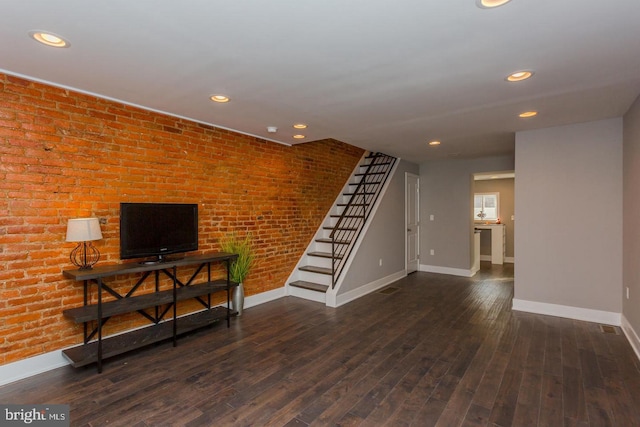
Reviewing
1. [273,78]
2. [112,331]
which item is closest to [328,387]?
[112,331]

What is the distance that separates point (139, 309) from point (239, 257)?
139 cm

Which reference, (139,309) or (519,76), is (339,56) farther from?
(139,309)

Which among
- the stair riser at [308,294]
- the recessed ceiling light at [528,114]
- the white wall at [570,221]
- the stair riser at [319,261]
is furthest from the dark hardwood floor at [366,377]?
the recessed ceiling light at [528,114]

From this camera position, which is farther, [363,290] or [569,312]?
[363,290]

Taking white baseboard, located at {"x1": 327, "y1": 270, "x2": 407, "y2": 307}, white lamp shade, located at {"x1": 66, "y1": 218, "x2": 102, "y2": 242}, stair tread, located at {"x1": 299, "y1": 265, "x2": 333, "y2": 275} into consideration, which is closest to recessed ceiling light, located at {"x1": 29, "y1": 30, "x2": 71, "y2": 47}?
white lamp shade, located at {"x1": 66, "y1": 218, "x2": 102, "y2": 242}

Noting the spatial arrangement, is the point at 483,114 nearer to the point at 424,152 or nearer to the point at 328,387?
the point at 424,152

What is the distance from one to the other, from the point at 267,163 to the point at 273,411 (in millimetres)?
3337

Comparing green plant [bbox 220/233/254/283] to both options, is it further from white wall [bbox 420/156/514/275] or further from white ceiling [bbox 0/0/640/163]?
white wall [bbox 420/156/514/275]

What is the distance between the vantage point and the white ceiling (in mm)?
1702

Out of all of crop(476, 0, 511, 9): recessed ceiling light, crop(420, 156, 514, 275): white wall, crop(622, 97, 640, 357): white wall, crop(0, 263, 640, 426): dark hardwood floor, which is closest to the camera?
crop(476, 0, 511, 9): recessed ceiling light

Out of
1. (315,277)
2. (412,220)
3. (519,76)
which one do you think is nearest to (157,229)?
(315,277)

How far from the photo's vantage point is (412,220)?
6.92m

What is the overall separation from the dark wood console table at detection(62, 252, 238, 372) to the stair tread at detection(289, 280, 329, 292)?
1.31 metres

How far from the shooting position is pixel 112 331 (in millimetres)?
3203
